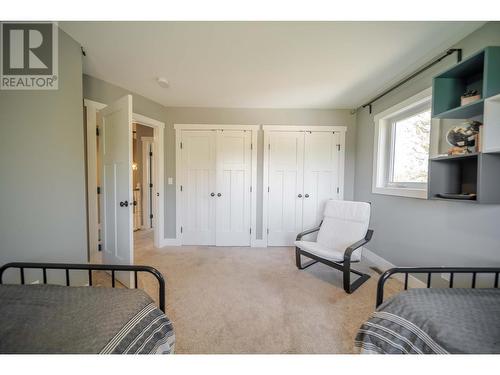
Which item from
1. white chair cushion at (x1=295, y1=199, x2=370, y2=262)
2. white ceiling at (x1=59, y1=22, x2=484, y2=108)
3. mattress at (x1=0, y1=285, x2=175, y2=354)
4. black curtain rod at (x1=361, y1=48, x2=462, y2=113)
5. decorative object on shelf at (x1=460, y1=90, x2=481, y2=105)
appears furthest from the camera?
white chair cushion at (x1=295, y1=199, x2=370, y2=262)

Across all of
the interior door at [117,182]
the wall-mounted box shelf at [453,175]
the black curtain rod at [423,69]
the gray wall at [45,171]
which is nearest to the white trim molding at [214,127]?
the interior door at [117,182]

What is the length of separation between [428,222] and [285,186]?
1779mm

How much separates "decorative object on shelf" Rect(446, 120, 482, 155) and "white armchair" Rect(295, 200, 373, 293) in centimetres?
102

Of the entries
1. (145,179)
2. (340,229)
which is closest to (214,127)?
(145,179)

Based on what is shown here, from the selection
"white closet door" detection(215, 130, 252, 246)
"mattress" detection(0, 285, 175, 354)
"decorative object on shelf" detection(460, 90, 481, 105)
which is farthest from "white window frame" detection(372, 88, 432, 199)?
"mattress" detection(0, 285, 175, 354)

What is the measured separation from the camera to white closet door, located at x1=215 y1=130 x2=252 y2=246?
3.12 meters

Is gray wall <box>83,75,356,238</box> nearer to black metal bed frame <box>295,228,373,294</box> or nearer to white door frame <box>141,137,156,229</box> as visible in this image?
white door frame <box>141,137,156,229</box>

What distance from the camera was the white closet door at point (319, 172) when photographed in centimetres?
313

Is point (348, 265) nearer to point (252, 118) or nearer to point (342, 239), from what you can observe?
point (342, 239)

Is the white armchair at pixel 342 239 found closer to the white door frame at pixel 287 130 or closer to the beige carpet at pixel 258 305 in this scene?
the beige carpet at pixel 258 305

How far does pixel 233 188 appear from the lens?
10.4 ft

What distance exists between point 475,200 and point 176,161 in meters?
3.32

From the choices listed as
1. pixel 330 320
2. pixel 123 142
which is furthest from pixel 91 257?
pixel 330 320
